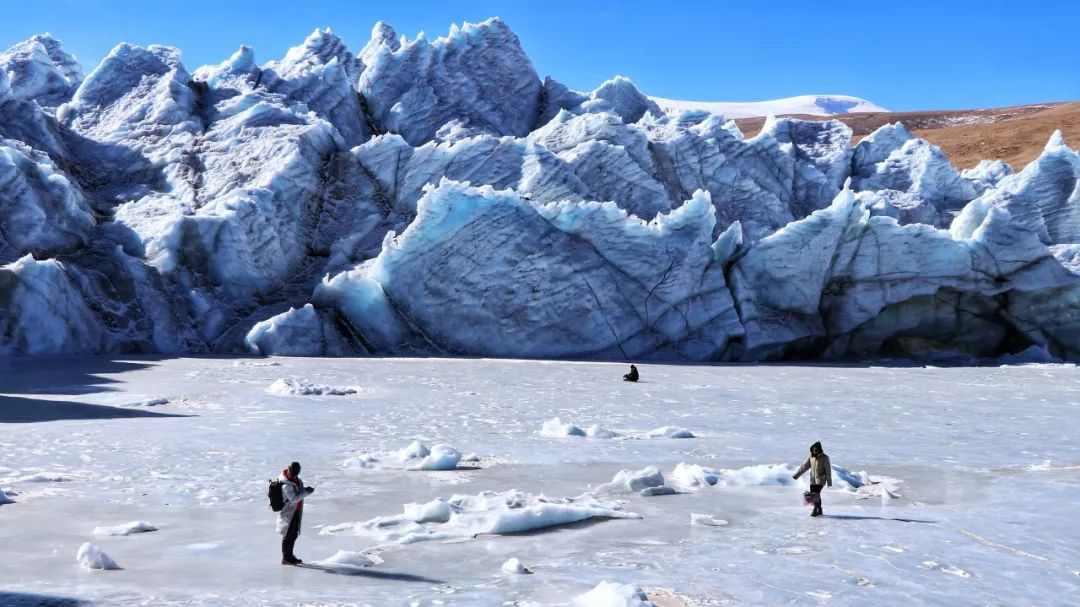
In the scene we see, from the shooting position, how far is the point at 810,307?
26.3 meters

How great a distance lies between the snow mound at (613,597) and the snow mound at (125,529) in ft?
12.0

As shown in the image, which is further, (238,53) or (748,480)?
(238,53)

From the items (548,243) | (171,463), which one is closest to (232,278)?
(548,243)

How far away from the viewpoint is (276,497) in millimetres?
6941

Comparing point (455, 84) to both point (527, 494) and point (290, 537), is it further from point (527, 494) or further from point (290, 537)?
point (290, 537)

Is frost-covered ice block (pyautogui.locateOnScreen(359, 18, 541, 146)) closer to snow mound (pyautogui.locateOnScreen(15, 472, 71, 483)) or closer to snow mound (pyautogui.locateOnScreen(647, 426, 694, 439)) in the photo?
snow mound (pyautogui.locateOnScreen(647, 426, 694, 439))

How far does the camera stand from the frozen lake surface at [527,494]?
645cm

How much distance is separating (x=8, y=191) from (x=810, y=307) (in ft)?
68.6

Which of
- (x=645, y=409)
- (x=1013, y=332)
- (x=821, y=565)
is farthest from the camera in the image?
(x=1013, y=332)

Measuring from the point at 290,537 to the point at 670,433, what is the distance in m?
7.15

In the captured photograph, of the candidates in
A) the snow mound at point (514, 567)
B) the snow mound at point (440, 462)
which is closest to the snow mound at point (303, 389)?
the snow mound at point (440, 462)

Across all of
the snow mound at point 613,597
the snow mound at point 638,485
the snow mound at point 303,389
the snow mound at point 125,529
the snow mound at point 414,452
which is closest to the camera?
the snow mound at point 613,597

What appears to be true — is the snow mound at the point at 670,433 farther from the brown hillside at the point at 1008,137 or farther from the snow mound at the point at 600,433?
the brown hillside at the point at 1008,137

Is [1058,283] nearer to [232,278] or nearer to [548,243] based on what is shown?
[548,243]
